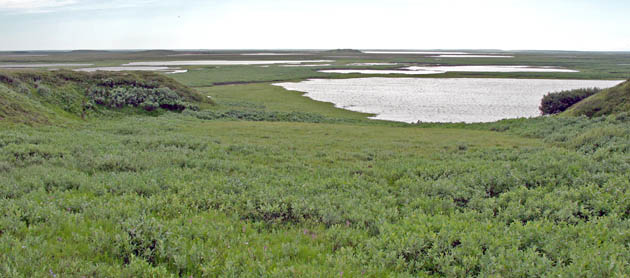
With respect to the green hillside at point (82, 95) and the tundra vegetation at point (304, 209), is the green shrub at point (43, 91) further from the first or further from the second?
the tundra vegetation at point (304, 209)

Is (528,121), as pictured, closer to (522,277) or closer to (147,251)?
(522,277)

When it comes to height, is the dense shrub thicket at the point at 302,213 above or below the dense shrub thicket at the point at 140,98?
below

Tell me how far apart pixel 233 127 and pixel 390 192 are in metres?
16.2

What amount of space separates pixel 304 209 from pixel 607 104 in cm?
2809

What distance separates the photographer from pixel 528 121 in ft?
92.7

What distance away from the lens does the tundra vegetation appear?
573 cm

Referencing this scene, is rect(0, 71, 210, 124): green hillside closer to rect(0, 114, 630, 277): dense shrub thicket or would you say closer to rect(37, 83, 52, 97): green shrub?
rect(37, 83, 52, 97): green shrub

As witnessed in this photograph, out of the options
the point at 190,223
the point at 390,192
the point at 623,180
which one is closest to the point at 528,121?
the point at 623,180

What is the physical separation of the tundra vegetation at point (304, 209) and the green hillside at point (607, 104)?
1068 cm

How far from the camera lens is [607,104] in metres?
26.7

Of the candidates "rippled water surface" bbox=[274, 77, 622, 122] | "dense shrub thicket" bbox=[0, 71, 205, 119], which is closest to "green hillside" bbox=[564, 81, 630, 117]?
"rippled water surface" bbox=[274, 77, 622, 122]

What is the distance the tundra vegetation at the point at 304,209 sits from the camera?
18.8 feet

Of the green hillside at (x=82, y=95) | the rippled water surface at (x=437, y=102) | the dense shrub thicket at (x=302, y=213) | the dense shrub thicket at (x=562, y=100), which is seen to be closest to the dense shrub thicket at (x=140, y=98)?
the green hillside at (x=82, y=95)

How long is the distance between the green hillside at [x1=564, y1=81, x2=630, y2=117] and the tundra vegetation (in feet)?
35.0
